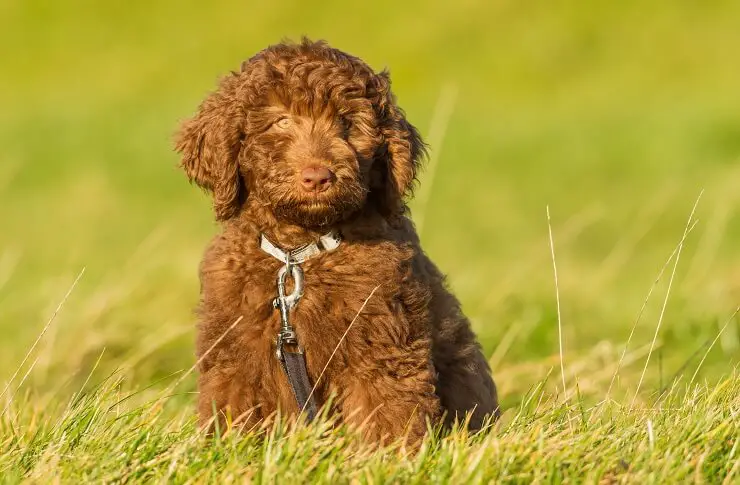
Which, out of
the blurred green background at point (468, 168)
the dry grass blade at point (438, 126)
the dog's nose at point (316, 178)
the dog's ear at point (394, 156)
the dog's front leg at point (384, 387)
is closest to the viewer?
the dog's nose at point (316, 178)

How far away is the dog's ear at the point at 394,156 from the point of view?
5.43 m

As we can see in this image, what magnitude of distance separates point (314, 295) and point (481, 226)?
16368 millimetres

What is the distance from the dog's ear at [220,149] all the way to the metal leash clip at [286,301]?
1.27 feet

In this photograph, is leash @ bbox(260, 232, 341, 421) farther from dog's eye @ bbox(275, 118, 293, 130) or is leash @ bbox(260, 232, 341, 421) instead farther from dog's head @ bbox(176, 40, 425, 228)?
dog's eye @ bbox(275, 118, 293, 130)

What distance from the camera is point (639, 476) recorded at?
4.06 metres

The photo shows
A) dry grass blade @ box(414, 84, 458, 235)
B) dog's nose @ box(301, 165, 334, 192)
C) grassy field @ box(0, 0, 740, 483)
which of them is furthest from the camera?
dry grass blade @ box(414, 84, 458, 235)

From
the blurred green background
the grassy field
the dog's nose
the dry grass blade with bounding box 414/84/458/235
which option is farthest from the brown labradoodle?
the dry grass blade with bounding box 414/84/458/235

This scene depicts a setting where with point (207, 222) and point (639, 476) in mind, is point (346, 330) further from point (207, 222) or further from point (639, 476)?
point (207, 222)

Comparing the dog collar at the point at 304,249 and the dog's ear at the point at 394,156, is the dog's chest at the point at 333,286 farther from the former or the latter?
the dog's ear at the point at 394,156

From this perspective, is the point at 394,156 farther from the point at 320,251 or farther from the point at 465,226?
the point at 465,226

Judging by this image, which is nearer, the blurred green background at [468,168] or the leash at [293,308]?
the leash at [293,308]

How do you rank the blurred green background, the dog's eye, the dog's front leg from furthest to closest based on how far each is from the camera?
the blurred green background → the dog's eye → the dog's front leg

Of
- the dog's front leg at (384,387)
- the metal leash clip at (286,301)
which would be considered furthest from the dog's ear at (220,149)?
the dog's front leg at (384,387)

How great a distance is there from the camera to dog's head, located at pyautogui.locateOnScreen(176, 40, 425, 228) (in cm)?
519
